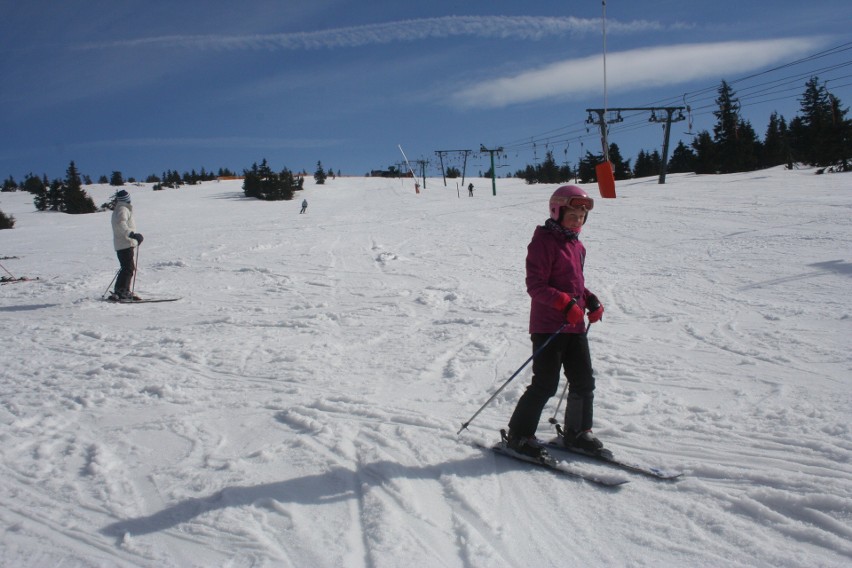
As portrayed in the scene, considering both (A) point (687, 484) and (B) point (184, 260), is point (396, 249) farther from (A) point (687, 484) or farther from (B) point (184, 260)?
(A) point (687, 484)

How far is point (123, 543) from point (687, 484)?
3070mm

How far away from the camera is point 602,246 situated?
43.2ft

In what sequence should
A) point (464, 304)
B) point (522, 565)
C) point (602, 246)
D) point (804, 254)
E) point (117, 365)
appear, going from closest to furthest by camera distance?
point (522, 565) < point (117, 365) < point (464, 304) < point (804, 254) < point (602, 246)

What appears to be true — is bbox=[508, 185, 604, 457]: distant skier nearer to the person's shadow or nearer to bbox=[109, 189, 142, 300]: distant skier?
the person's shadow

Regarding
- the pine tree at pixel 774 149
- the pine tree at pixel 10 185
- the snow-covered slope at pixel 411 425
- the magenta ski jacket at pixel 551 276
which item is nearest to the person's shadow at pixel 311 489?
the snow-covered slope at pixel 411 425

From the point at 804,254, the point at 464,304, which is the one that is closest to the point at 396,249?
the point at 464,304

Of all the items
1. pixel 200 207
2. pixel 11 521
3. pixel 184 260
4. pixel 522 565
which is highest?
pixel 200 207

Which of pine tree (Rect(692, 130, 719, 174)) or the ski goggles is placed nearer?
the ski goggles

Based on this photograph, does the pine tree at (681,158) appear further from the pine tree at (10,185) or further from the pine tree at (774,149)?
the pine tree at (10,185)

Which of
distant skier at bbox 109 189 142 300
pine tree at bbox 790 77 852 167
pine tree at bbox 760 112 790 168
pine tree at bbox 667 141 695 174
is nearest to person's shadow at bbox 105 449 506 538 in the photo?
distant skier at bbox 109 189 142 300

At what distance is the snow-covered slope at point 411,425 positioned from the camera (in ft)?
8.63

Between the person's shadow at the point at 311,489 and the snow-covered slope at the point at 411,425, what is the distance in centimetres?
2

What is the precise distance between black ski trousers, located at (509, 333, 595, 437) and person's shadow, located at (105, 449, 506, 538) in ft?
0.98

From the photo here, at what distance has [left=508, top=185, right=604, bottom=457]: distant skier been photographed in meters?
3.28
